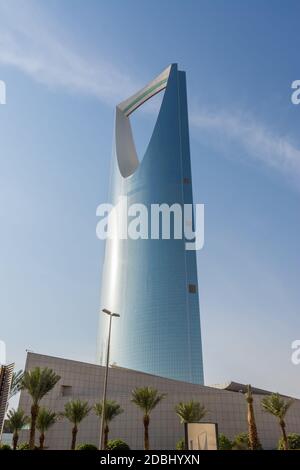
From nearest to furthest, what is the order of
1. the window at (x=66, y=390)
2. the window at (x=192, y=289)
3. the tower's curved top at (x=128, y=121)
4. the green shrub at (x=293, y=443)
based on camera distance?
the green shrub at (x=293, y=443), the window at (x=66, y=390), the window at (x=192, y=289), the tower's curved top at (x=128, y=121)

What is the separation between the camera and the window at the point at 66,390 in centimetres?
5953

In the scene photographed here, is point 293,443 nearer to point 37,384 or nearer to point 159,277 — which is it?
point 37,384

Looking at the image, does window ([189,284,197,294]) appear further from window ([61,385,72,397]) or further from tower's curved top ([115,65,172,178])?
window ([61,385,72,397])

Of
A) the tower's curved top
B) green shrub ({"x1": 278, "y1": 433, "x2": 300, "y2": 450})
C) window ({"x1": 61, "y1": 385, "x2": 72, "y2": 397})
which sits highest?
the tower's curved top

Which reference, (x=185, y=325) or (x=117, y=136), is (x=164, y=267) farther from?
(x=117, y=136)

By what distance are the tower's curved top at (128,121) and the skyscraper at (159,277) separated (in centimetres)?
160

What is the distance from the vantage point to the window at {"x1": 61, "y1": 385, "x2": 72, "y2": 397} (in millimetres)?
59525

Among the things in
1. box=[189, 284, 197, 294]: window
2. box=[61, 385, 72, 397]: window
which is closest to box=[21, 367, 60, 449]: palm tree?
box=[61, 385, 72, 397]: window

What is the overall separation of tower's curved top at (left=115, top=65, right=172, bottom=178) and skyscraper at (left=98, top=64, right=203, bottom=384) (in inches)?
63.0

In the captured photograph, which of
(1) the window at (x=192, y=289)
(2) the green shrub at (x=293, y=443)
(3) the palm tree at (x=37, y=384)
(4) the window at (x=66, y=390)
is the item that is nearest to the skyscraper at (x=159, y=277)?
(1) the window at (x=192, y=289)

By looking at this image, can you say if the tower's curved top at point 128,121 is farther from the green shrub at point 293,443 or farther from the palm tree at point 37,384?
the palm tree at point 37,384

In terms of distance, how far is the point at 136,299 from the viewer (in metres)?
122

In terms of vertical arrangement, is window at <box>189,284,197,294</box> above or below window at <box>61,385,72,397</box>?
above
